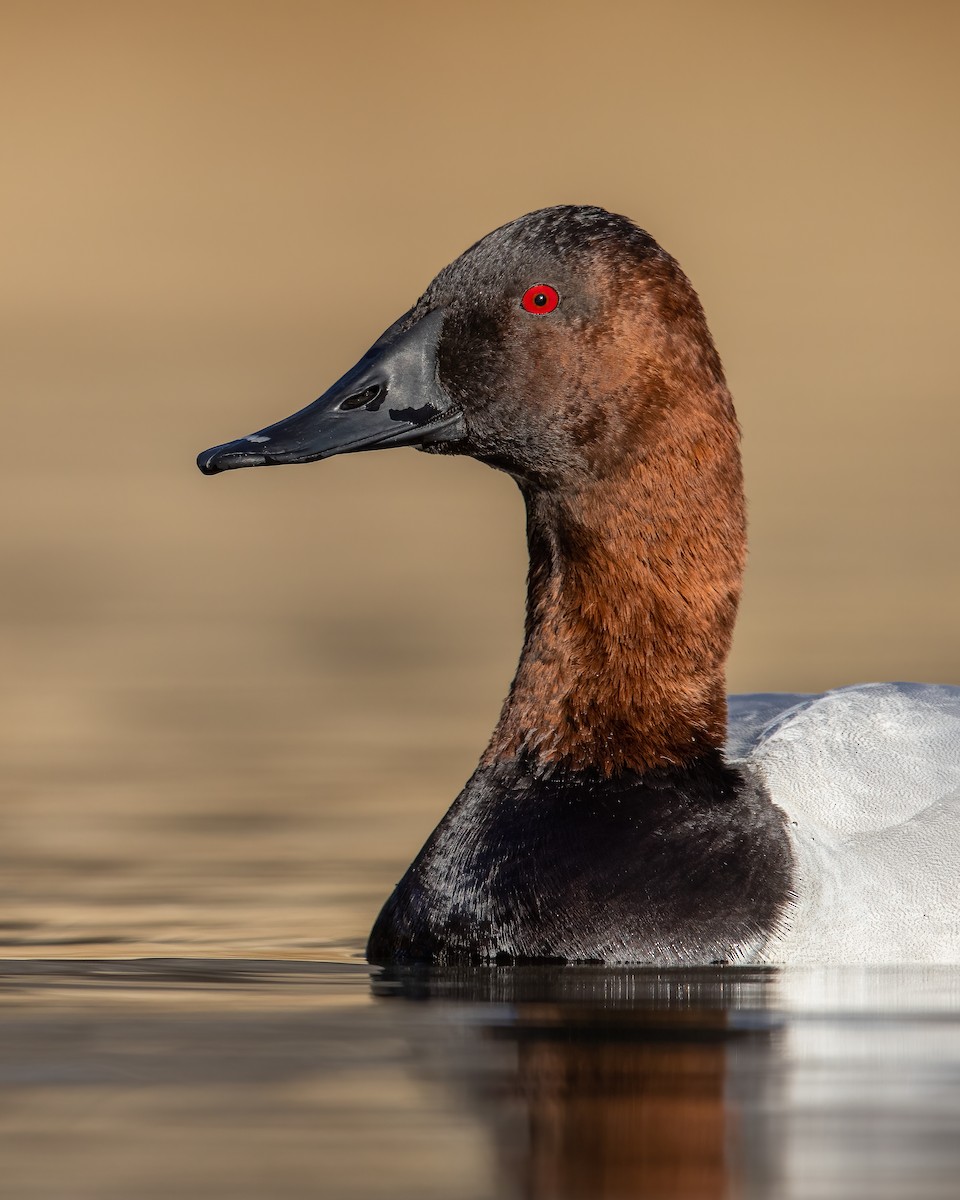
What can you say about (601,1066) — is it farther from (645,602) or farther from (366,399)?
(366,399)

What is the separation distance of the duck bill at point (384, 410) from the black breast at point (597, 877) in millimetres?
1011

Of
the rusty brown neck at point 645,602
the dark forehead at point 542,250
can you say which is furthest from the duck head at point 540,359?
the rusty brown neck at point 645,602

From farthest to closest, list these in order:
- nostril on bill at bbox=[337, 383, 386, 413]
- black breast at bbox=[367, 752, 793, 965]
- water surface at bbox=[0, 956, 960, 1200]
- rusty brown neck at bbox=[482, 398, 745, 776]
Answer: nostril on bill at bbox=[337, 383, 386, 413], rusty brown neck at bbox=[482, 398, 745, 776], black breast at bbox=[367, 752, 793, 965], water surface at bbox=[0, 956, 960, 1200]

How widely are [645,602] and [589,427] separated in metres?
0.49

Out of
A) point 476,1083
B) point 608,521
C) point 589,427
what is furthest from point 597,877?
point 476,1083

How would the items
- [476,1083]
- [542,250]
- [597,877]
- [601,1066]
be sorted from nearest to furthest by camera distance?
[476,1083] → [601,1066] → [597,877] → [542,250]

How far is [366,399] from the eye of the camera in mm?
7590

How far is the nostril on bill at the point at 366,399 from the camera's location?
7.57m

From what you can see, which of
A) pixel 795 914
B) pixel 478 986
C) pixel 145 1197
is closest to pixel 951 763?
pixel 795 914

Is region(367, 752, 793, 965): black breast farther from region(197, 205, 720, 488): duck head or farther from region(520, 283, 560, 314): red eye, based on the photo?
region(520, 283, 560, 314): red eye

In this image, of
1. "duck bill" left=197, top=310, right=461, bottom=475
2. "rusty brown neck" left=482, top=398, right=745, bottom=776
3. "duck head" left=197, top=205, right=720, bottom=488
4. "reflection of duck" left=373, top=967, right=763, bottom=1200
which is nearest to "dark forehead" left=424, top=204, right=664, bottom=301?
"duck head" left=197, top=205, right=720, bottom=488

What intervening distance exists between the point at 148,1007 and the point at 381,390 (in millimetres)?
2277

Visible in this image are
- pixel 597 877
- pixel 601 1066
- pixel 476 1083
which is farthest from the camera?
pixel 597 877

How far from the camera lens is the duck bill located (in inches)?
296
